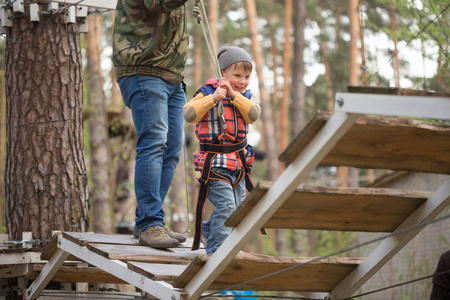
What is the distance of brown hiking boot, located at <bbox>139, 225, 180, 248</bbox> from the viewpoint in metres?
4.00

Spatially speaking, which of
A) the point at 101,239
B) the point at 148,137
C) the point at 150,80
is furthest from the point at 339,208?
the point at 101,239

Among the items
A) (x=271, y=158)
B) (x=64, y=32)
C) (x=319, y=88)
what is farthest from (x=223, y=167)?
(x=319, y=88)

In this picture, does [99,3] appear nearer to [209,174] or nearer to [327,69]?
[209,174]

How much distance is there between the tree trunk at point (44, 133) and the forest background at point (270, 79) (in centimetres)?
3

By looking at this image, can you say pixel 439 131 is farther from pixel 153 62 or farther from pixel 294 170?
pixel 153 62

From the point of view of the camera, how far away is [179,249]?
4.18m

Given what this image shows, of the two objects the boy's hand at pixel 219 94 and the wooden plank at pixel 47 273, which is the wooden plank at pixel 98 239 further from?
the boy's hand at pixel 219 94

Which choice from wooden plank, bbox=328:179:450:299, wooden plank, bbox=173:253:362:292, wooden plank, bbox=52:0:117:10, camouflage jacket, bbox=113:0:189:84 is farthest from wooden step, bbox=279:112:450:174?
wooden plank, bbox=52:0:117:10

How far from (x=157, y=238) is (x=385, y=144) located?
1.75m

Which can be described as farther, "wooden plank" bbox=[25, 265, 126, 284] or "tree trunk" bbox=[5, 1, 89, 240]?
"tree trunk" bbox=[5, 1, 89, 240]

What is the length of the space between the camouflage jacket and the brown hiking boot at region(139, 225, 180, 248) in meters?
0.99

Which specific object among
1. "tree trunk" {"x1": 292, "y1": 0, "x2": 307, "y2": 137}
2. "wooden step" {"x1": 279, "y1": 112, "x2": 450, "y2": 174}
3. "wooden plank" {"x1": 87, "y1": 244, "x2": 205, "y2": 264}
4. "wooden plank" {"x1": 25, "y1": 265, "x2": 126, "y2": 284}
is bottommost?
"wooden plank" {"x1": 25, "y1": 265, "x2": 126, "y2": 284}

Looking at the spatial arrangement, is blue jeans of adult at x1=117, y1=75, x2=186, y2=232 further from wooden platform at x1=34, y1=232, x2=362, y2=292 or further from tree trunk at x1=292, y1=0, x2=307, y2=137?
tree trunk at x1=292, y1=0, x2=307, y2=137

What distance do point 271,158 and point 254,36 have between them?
3.80 meters
